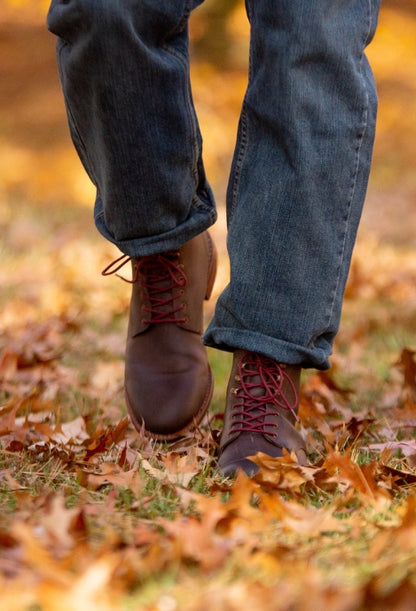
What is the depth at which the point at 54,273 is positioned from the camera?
3.69m

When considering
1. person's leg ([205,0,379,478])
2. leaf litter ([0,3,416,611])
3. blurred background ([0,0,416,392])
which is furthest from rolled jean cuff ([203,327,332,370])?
blurred background ([0,0,416,392])

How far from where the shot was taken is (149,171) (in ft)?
4.82

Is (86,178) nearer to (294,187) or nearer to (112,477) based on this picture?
(294,187)

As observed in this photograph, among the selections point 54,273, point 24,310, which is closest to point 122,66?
point 24,310

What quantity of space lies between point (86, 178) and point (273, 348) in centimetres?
565

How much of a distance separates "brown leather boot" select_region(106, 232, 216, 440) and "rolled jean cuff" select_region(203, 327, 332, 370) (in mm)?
214

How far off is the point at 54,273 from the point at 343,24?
99.6 inches

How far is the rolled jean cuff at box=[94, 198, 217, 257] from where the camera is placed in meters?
1.55

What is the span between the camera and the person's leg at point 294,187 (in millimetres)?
1401

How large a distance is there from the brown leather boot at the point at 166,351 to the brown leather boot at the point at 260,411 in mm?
181

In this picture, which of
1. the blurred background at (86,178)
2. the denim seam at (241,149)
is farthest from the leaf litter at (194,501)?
the blurred background at (86,178)

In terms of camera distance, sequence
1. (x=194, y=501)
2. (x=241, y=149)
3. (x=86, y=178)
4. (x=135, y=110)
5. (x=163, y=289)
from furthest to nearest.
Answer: (x=86, y=178)
(x=163, y=289)
(x=241, y=149)
(x=135, y=110)
(x=194, y=501)

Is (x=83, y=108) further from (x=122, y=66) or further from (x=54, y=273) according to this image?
(x=54, y=273)

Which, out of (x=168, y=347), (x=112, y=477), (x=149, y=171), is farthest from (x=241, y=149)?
(x=112, y=477)
